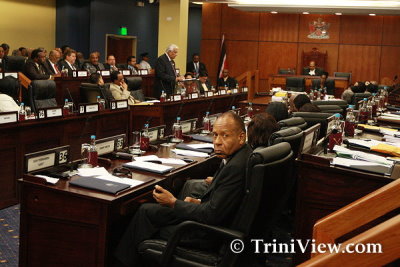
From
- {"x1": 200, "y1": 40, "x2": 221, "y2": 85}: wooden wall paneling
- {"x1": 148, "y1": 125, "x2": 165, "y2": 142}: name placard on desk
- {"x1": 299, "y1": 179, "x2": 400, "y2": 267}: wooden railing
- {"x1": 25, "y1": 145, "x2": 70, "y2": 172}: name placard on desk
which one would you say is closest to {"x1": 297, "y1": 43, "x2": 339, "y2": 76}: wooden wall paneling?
{"x1": 200, "y1": 40, "x2": 221, "y2": 85}: wooden wall paneling

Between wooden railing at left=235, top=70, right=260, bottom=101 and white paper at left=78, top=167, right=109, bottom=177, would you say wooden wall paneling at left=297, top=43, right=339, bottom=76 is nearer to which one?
wooden railing at left=235, top=70, right=260, bottom=101

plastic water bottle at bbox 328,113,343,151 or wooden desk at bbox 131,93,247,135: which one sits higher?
plastic water bottle at bbox 328,113,343,151

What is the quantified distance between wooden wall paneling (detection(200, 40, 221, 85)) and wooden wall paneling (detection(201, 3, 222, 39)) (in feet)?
0.58

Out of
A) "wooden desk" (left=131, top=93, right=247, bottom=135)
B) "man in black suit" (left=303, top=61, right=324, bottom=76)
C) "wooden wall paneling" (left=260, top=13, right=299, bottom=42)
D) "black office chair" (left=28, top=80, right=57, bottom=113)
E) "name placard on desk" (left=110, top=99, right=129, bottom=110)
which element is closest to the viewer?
"black office chair" (left=28, top=80, right=57, bottom=113)

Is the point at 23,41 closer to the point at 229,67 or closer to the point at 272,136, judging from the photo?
the point at 229,67

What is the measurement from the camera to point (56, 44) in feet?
44.0

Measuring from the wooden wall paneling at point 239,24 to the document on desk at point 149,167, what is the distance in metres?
12.2

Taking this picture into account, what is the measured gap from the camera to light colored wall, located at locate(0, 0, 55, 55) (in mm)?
11992

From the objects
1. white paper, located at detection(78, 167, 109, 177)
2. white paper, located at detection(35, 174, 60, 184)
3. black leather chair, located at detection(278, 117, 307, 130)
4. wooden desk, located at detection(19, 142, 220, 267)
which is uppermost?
Result: black leather chair, located at detection(278, 117, 307, 130)

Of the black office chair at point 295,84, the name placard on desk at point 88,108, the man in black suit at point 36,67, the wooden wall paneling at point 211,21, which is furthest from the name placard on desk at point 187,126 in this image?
the wooden wall paneling at point 211,21

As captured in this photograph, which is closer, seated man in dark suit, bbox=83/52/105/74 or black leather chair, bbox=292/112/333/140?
black leather chair, bbox=292/112/333/140

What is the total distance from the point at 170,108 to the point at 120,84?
72 cm

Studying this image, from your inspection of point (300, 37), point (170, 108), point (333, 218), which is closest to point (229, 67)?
point (300, 37)

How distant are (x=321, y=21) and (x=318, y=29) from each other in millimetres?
224
